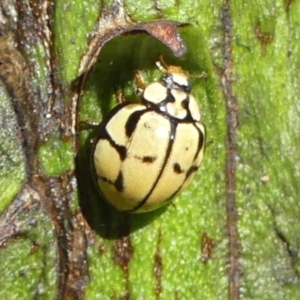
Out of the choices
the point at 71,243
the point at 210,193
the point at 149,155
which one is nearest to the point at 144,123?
the point at 149,155

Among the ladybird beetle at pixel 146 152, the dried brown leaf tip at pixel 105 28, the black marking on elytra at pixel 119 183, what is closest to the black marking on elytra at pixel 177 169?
the ladybird beetle at pixel 146 152

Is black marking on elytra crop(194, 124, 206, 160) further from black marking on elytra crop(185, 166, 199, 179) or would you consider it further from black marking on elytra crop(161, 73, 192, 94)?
black marking on elytra crop(161, 73, 192, 94)

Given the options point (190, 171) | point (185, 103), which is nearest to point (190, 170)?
point (190, 171)

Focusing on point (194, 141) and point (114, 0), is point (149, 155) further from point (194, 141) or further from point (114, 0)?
point (114, 0)

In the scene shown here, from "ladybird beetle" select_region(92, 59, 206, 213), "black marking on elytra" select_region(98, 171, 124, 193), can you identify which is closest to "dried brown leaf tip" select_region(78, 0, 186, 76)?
"ladybird beetle" select_region(92, 59, 206, 213)

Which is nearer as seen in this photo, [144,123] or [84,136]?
[84,136]

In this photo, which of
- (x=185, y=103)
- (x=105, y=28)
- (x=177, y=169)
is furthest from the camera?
(x=185, y=103)

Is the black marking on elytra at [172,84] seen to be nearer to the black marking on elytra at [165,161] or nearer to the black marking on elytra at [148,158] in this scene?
the black marking on elytra at [165,161]

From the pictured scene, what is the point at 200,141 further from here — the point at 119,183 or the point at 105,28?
the point at 105,28
